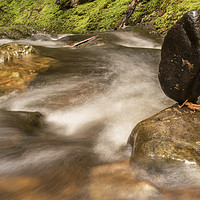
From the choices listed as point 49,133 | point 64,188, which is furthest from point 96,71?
point 64,188

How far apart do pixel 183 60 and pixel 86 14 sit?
1630cm

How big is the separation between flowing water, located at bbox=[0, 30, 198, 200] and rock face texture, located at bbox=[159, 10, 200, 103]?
3.30ft

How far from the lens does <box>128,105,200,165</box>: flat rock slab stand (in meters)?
1.98

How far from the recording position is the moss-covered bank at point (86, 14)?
10.2 metres

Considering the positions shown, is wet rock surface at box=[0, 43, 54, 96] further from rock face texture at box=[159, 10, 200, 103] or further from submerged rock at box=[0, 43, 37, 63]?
rock face texture at box=[159, 10, 200, 103]

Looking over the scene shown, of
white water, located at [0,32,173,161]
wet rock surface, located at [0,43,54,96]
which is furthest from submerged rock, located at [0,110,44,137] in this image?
wet rock surface, located at [0,43,54,96]

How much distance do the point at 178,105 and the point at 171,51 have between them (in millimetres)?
770

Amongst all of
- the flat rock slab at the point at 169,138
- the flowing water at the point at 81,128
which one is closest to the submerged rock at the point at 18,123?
the flowing water at the point at 81,128

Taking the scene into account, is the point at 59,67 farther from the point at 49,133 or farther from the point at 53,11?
the point at 53,11

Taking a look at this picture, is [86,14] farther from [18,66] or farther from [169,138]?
[169,138]

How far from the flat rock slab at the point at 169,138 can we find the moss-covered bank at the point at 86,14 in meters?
8.60

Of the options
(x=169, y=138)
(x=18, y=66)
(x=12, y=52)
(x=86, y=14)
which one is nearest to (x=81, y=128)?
(x=169, y=138)

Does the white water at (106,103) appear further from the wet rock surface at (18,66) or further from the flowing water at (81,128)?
the wet rock surface at (18,66)

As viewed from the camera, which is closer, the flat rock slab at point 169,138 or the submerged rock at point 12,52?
the flat rock slab at point 169,138
